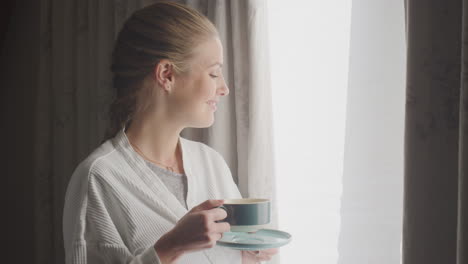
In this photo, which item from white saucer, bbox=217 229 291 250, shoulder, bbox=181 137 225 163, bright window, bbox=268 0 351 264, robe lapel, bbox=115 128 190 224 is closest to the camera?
white saucer, bbox=217 229 291 250

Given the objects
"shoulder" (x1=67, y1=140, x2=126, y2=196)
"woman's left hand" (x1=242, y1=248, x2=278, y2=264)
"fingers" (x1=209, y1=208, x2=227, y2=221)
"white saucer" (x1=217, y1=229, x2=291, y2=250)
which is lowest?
"woman's left hand" (x1=242, y1=248, x2=278, y2=264)

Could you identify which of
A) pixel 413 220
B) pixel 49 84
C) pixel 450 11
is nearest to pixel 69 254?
pixel 413 220

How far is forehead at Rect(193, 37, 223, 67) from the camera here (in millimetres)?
1127

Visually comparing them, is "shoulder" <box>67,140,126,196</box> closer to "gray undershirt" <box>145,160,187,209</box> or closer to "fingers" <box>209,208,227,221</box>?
"gray undershirt" <box>145,160,187,209</box>

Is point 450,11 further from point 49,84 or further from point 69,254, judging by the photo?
point 49,84

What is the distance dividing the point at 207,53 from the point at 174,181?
1.25ft

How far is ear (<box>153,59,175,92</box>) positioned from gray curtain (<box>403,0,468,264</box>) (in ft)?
2.02

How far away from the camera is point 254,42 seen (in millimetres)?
1492

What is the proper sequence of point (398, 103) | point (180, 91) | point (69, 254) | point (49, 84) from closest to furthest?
point (69, 254)
point (180, 91)
point (398, 103)
point (49, 84)

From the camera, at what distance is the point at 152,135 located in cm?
116

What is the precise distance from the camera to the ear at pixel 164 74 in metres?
1.11

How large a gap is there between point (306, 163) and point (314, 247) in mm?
310

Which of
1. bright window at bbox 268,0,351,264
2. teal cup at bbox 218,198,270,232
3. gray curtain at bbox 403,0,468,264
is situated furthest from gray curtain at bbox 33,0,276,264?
gray curtain at bbox 403,0,468,264

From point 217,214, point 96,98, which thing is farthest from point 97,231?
point 96,98
